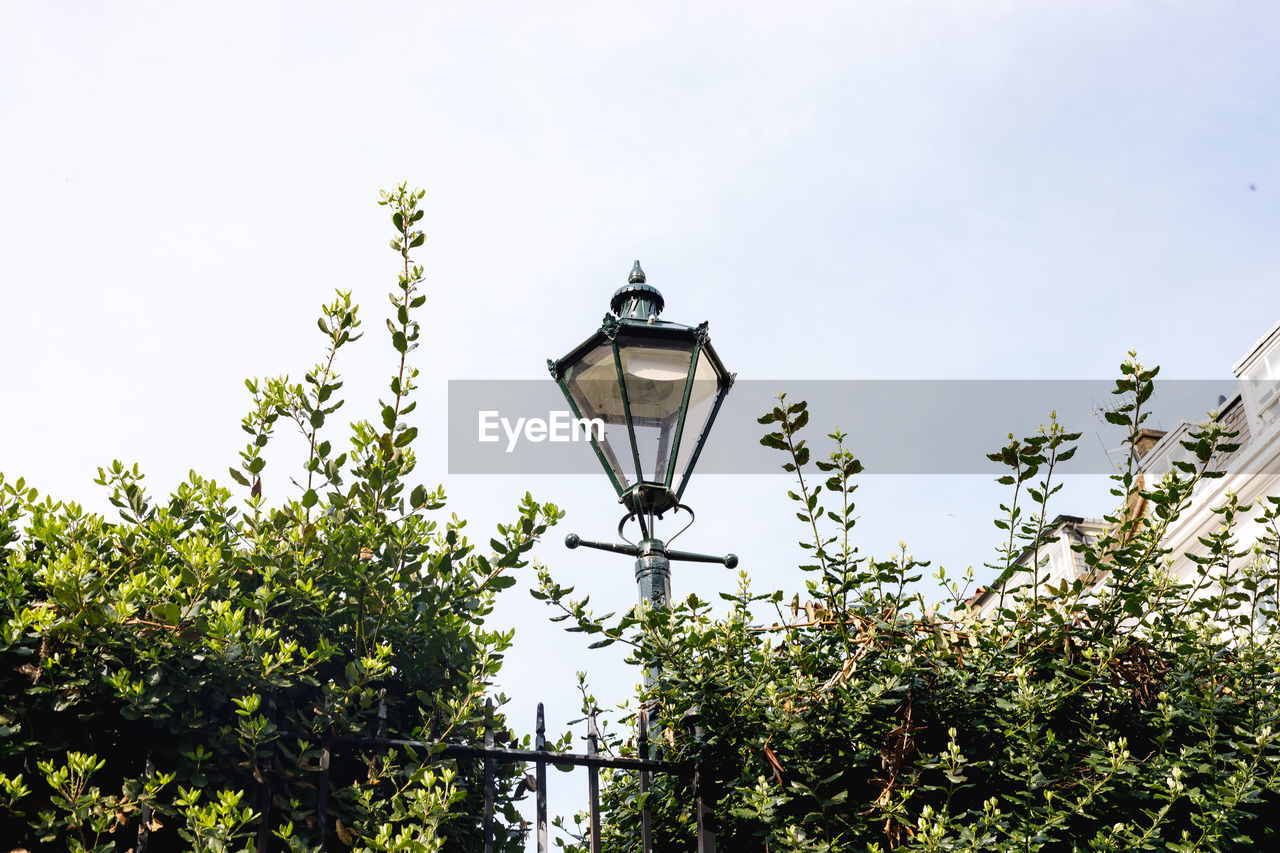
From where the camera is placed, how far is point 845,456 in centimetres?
458

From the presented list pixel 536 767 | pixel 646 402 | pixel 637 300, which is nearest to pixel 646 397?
pixel 646 402

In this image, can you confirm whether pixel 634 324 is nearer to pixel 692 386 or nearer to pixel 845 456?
pixel 692 386

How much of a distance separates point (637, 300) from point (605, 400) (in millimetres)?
558

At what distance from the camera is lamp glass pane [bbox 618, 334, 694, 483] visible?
202 inches

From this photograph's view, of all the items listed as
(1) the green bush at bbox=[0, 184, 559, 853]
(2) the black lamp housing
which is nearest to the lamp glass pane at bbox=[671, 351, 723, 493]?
(2) the black lamp housing

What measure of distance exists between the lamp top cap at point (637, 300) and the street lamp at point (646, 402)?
0.41 feet

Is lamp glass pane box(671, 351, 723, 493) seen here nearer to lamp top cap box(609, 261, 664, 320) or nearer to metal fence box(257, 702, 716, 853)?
lamp top cap box(609, 261, 664, 320)

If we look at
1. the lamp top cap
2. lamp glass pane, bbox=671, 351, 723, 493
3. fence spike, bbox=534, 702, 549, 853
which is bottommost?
fence spike, bbox=534, 702, 549, 853

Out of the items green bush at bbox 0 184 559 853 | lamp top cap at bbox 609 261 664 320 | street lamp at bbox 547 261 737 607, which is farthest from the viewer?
lamp top cap at bbox 609 261 664 320

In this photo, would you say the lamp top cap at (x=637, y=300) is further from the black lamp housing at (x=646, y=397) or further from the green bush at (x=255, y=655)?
the green bush at (x=255, y=655)

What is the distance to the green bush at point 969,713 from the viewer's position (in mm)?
4082

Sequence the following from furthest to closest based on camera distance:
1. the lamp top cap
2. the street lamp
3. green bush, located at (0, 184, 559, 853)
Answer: the lamp top cap
the street lamp
green bush, located at (0, 184, 559, 853)

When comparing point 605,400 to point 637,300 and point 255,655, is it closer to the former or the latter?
point 637,300

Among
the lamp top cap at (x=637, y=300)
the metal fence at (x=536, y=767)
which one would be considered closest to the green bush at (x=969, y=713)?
the metal fence at (x=536, y=767)
